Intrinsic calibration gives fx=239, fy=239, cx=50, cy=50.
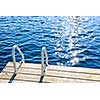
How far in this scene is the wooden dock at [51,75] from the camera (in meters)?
2.08

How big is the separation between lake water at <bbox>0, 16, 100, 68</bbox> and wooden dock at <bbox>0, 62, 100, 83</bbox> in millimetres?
538

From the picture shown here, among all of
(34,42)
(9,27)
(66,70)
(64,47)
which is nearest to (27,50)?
(34,42)

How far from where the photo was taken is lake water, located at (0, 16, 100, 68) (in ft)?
9.88

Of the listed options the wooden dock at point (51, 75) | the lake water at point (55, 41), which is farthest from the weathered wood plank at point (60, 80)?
the lake water at point (55, 41)

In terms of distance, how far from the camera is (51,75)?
216 cm

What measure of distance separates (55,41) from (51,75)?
1.55 meters

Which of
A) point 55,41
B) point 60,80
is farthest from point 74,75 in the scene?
point 55,41

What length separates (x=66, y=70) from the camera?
2.25 m

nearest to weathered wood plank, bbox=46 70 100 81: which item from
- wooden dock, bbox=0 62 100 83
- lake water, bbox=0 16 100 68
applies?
wooden dock, bbox=0 62 100 83

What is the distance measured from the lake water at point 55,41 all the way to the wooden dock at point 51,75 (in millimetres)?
538

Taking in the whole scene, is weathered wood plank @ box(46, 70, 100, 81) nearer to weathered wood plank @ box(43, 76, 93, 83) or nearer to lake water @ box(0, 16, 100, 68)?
weathered wood plank @ box(43, 76, 93, 83)
